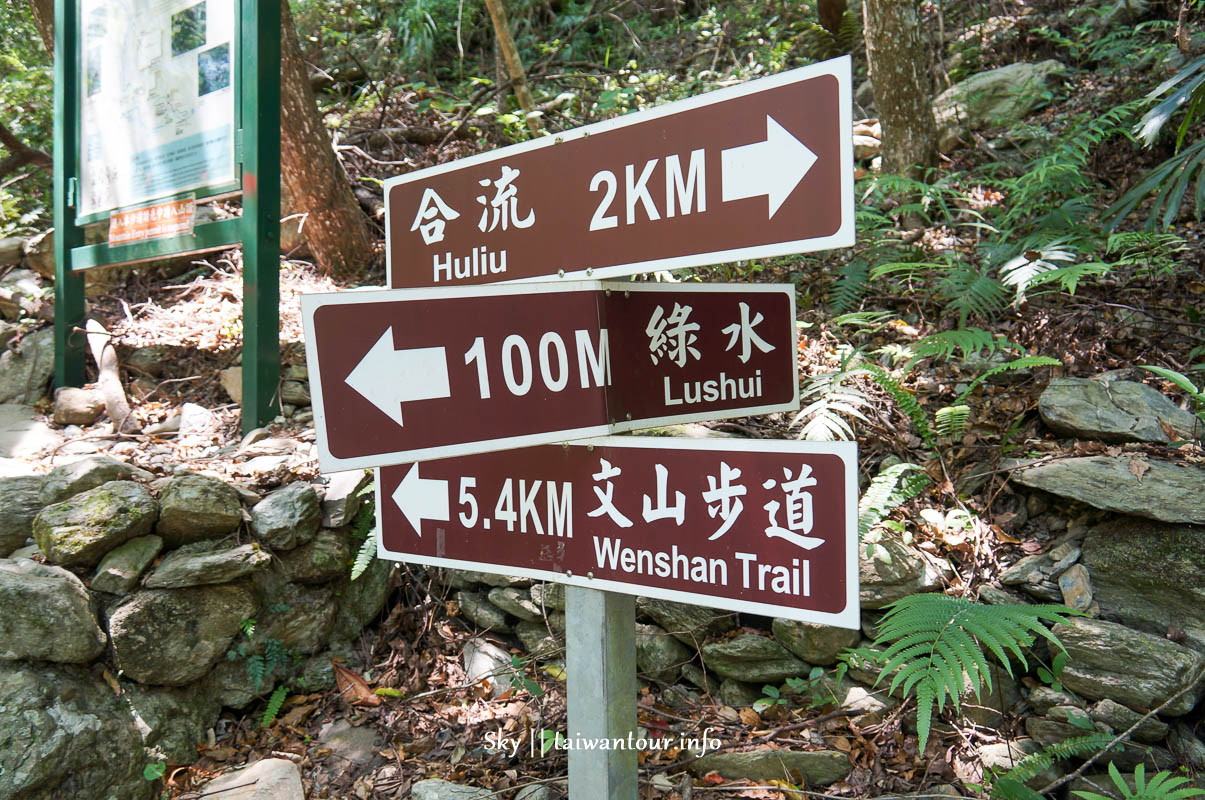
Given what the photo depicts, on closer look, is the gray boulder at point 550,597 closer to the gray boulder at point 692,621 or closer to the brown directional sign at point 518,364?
the gray boulder at point 692,621

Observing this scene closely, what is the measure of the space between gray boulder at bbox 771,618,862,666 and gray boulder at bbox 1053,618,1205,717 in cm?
68

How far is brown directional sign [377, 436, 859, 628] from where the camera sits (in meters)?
1.29

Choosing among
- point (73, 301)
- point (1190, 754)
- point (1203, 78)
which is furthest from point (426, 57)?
point (1190, 754)

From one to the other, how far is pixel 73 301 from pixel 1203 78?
5907 millimetres

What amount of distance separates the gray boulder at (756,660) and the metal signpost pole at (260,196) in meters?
2.50

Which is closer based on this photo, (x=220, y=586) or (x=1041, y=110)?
(x=220, y=586)

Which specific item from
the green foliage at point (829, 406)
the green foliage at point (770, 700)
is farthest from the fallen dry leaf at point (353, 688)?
the green foliage at point (829, 406)

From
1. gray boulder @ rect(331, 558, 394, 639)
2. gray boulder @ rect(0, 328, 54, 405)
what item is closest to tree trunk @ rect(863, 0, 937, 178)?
gray boulder @ rect(331, 558, 394, 639)

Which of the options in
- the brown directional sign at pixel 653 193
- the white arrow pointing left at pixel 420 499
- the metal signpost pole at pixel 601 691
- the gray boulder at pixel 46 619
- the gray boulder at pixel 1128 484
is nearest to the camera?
the brown directional sign at pixel 653 193

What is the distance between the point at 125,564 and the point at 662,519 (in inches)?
90.6

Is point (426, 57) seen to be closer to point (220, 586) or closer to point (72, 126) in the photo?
point (72, 126)

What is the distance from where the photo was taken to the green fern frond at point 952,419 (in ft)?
10.3

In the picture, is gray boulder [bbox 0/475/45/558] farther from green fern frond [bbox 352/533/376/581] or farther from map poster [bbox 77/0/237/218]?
map poster [bbox 77/0/237/218]

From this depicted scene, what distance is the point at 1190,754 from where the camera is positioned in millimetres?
2334
